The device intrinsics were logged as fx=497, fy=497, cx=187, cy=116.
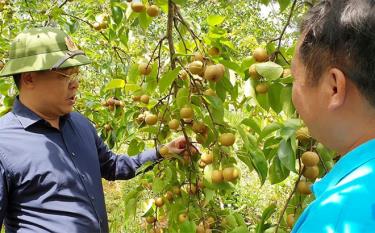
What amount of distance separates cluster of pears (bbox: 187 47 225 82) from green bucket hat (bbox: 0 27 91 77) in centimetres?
52

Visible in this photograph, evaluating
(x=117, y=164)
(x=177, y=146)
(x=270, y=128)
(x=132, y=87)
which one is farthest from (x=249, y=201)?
(x=270, y=128)

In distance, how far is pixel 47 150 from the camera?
1.94 metres

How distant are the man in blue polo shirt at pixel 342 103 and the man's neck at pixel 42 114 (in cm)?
134

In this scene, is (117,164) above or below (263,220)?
below

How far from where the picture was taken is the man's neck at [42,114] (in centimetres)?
202

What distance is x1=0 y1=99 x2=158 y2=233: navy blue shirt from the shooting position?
72.8 inches

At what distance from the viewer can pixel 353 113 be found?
834 mm

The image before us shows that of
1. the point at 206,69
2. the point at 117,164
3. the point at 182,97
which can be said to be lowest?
the point at 117,164

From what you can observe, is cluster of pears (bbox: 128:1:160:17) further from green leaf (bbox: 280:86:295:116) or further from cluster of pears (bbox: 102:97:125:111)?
Result: cluster of pears (bbox: 102:97:125:111)

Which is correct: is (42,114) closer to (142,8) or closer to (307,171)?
(142,8)

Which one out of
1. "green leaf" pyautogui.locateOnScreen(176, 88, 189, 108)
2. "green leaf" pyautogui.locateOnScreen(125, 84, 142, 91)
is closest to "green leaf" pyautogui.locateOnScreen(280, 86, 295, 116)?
"green leaf" pyautogui.locateOnScreen(176, 88, 189, 108)

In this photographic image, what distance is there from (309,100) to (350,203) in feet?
0.86

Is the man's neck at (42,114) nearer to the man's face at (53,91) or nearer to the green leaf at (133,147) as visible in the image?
the man's face at (53,91)

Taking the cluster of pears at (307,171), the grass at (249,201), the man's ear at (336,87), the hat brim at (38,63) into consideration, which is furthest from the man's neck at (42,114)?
the grass at (249,201)
